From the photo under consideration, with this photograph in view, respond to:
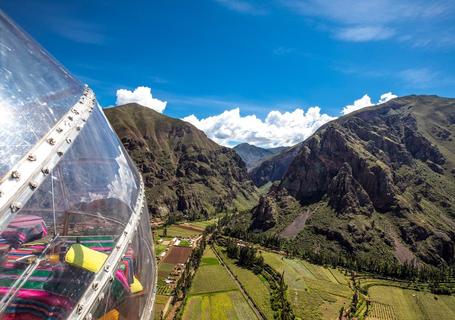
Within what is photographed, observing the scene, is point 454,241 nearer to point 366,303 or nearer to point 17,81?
point 366,303

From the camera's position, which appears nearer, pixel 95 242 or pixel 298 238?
Answer: pixel 95 242

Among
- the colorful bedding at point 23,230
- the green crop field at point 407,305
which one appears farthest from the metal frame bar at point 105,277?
the green crop field at point 407,305

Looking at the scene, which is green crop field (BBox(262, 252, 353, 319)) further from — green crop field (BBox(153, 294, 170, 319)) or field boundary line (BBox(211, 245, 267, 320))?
green crop field (BBox(153, 294, 170, 319))

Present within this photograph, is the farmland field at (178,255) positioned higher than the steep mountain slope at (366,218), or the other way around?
the steep mountain slope at (366,218)

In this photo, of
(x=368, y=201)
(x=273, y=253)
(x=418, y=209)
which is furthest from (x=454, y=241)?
(x=273, y=253)

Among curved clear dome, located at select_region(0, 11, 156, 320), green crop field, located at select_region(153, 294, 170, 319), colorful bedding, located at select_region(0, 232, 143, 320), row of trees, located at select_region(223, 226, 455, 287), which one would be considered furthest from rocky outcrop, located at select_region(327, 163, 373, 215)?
colorful bedding, located at select_region(0, 232, 143, 320)

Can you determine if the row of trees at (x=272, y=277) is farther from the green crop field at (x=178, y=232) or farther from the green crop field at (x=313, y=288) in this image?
the green crop field at (x=178, y=232)

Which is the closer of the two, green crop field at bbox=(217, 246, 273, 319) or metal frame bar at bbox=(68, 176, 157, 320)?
metal frame bar at bbox=(68, 176, 157, 320)
